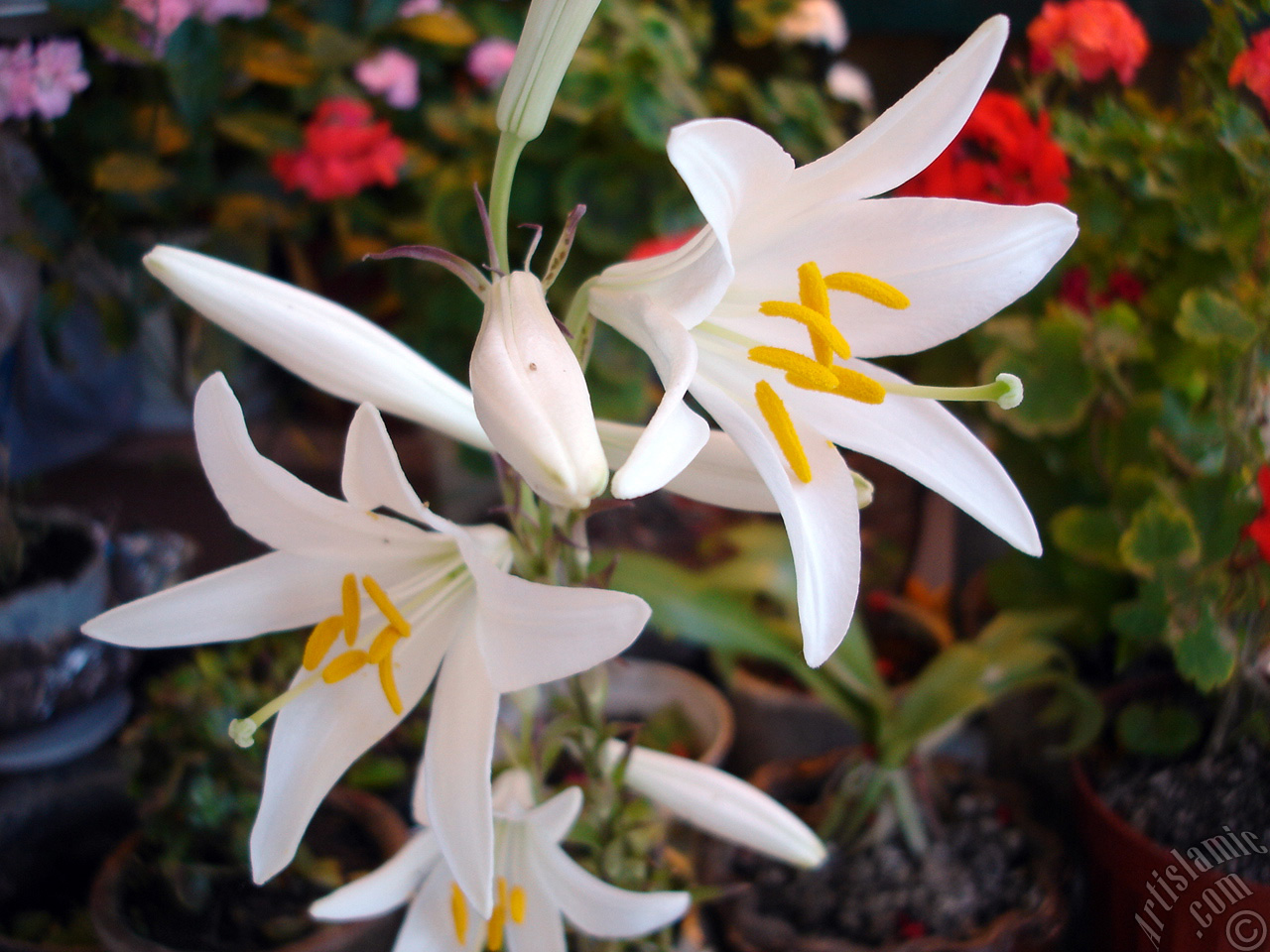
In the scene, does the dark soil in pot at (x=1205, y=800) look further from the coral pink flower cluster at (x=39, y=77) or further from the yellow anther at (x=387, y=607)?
the coral pink flower cluster at (x=39, y=77)

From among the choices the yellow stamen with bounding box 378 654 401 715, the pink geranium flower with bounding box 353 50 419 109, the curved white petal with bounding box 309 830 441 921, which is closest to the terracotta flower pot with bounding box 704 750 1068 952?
the curved white petal with bounding box 309 830 441 921

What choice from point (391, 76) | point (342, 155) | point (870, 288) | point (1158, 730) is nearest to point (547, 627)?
point (870, 288)

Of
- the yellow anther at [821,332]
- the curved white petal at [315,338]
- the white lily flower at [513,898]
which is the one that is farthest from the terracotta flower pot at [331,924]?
the yellow anther at [821,332]

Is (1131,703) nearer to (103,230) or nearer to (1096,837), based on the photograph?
(1096,837)

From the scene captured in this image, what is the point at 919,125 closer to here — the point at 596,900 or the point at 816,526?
the point at 816,526

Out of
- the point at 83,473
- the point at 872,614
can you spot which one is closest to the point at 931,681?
the point at 872,614
